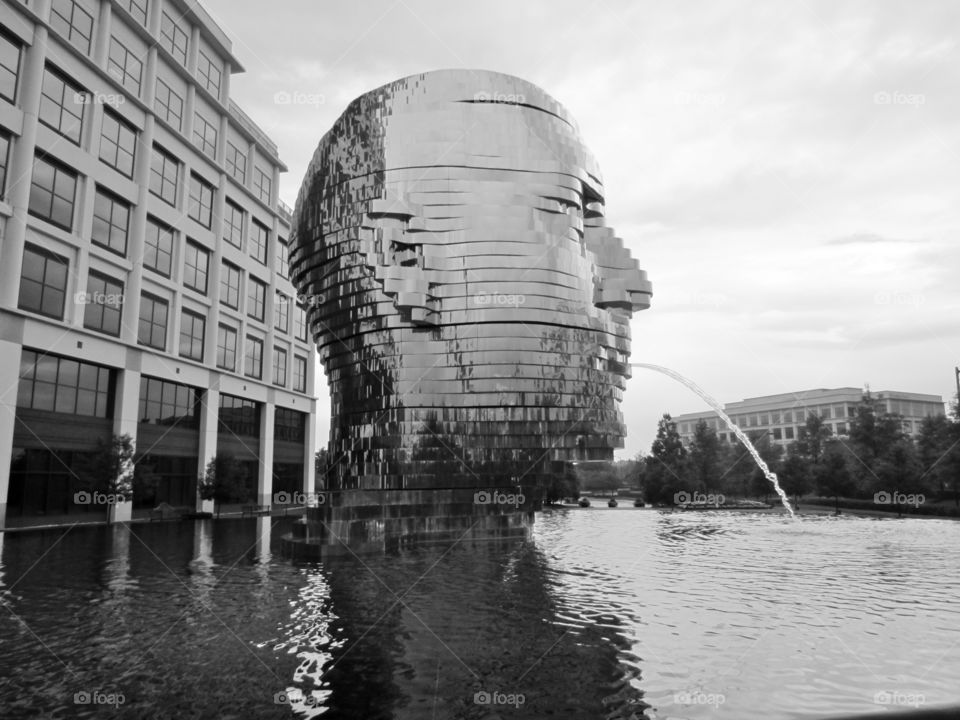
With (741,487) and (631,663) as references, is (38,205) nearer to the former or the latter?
(631,663)

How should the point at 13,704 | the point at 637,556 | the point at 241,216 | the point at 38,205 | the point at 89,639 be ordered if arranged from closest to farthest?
1. the point at 13,704
2. the point at 89,639
3. the point at 637,556
4. the point at 38,205
5. the point at 241,216

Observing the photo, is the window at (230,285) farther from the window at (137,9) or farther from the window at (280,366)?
the window at (137,9)

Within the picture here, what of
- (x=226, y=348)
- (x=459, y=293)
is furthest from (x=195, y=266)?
(x=459, y=293)

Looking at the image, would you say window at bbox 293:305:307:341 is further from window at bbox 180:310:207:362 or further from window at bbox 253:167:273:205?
window at bbox 180:310:207:362

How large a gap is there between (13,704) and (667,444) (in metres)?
53.8

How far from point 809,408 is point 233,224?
92.7 m

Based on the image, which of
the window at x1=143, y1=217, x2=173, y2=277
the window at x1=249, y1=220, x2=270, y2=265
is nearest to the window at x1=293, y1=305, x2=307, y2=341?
the window at x1=249, y1=220, x2=270, y2=265

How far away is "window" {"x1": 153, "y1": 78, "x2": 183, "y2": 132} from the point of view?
36594mm

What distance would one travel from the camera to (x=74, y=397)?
100 ft

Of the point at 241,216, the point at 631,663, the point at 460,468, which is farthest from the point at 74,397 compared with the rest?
the point at 631,663

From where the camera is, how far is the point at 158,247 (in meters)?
36.3

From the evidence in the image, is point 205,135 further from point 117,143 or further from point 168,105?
point 117,143

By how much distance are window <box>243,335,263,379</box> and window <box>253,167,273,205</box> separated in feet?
33.3

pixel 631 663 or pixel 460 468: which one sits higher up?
pixel 460 468
